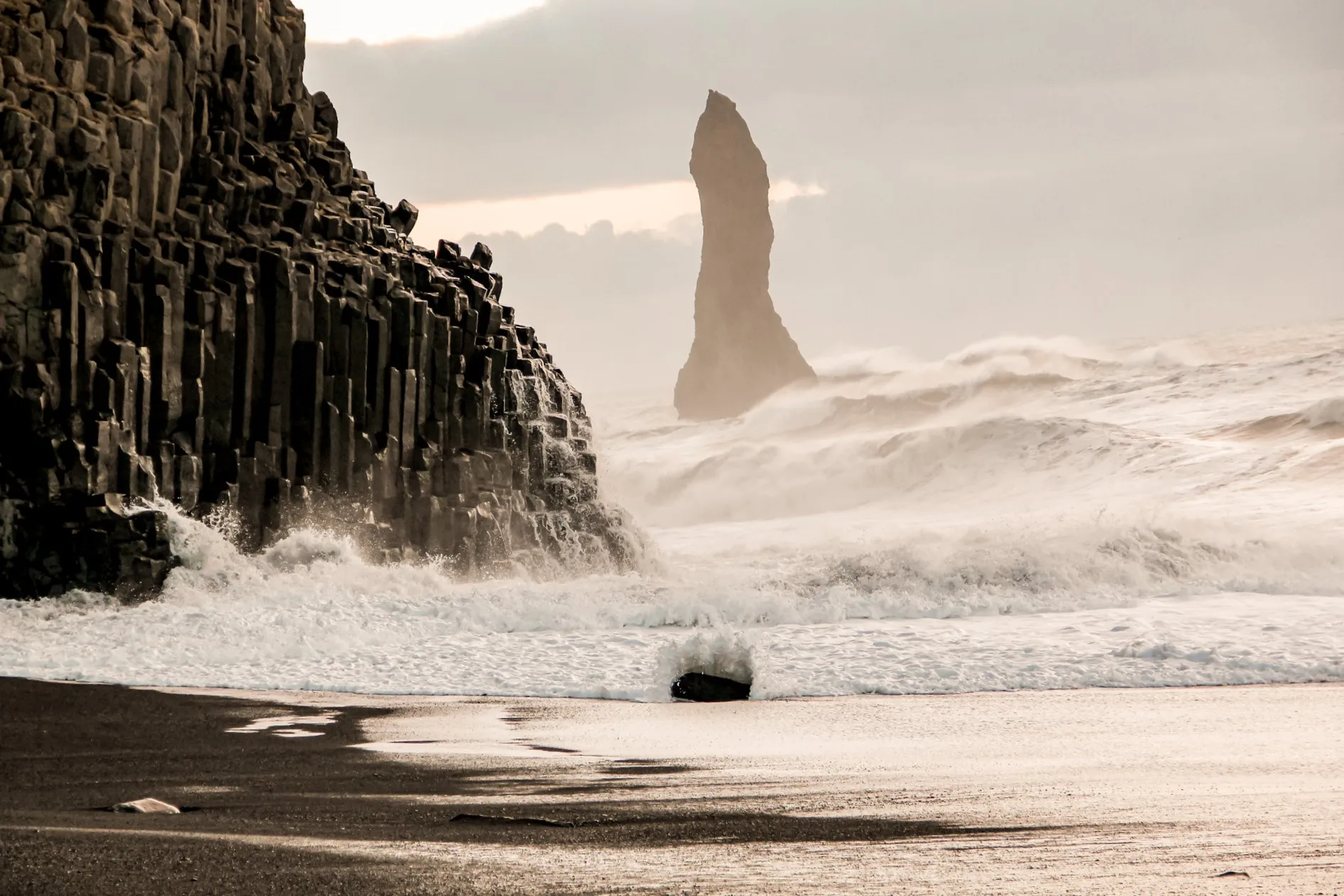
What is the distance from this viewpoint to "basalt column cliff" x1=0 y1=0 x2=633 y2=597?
2202cm

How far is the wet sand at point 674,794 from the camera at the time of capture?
226 inches

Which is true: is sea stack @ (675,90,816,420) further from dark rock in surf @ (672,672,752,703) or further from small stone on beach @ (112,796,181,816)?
small stone on beach @ (112,796,181,816)

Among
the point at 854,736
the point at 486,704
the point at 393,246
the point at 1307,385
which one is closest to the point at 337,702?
the point at 486,704

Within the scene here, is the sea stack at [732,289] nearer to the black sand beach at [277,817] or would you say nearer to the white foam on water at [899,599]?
the white foam on water at [899,599]

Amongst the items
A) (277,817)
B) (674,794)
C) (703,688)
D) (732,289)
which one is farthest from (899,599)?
(732,289)

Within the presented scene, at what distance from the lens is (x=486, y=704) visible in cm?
1319

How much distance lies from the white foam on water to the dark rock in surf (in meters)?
0.14

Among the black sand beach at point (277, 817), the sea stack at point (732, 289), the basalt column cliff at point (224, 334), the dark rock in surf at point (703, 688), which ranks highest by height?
the sea stack at point (732, 289)

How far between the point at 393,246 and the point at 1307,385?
32895mm

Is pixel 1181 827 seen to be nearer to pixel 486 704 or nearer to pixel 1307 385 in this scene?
pixel 486 704

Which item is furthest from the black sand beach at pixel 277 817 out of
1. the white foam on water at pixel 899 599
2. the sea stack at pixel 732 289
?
the sea stack at pixel 732 289

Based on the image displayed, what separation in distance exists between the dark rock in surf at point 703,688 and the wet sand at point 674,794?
1.90 feet

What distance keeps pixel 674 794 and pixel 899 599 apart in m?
12.0

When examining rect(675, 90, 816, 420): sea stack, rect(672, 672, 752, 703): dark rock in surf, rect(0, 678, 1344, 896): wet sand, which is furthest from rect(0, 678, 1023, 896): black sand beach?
rect(675, 90, 816, 420): sea stack
